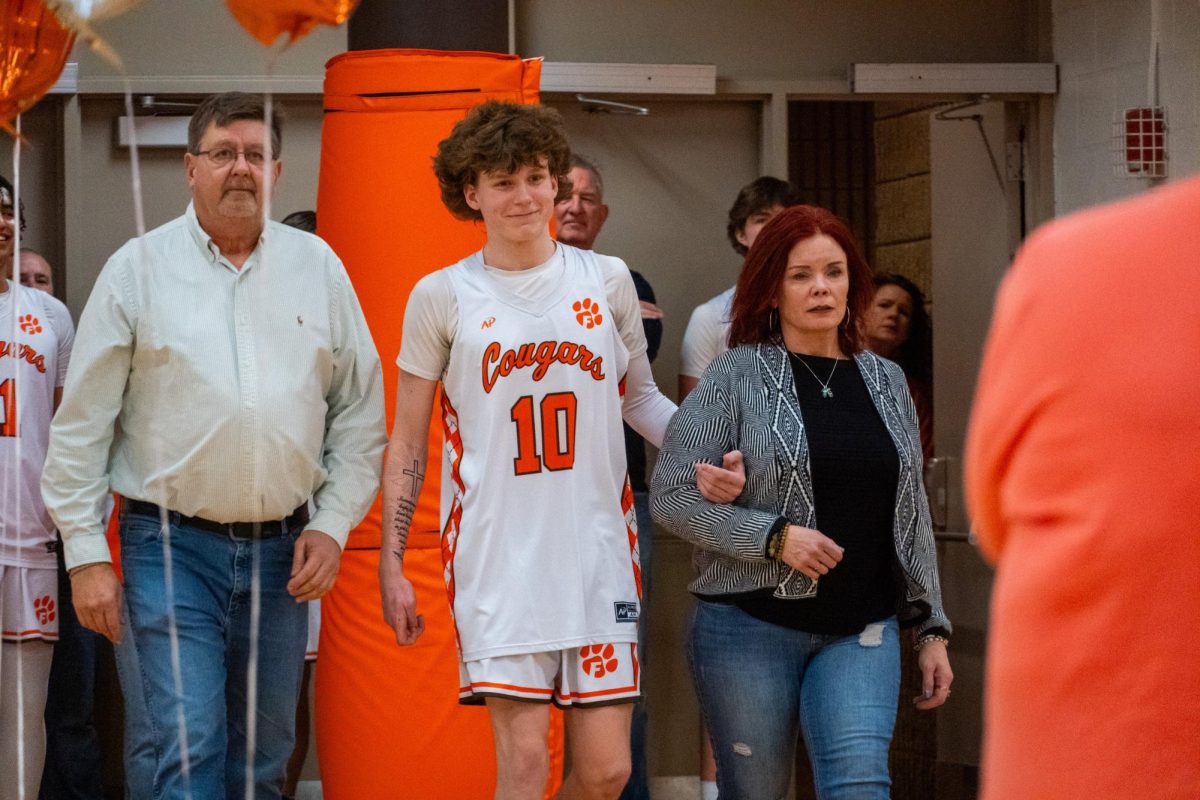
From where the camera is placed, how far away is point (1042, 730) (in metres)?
1.35

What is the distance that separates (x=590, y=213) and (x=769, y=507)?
180 centimetres

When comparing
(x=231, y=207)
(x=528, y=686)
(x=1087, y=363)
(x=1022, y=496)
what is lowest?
(x=528, y=686)

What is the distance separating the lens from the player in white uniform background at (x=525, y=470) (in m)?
3.37

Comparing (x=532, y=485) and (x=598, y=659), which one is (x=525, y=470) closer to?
(x=532, y=485)

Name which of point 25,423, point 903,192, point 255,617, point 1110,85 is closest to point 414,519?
point 255,617

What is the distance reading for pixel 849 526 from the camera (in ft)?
11.5

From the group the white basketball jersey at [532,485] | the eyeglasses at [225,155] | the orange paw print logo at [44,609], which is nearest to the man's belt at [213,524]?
the white basketball jersey at [532,485]

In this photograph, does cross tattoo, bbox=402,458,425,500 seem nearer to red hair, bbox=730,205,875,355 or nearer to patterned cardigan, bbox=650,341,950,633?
patterned cardigan, bbox=650,341,950,633

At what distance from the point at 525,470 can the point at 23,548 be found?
6.59 ft

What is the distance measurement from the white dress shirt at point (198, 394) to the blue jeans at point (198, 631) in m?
0.07

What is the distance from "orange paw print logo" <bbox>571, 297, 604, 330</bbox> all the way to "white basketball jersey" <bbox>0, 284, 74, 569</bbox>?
1884mm

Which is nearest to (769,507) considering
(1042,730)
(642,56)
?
(1042,730)

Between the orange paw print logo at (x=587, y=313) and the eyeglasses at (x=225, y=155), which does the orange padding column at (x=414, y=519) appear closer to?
the eyeglasses at (x=225, y=155)

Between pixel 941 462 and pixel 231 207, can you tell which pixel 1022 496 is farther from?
pixel 941 462
